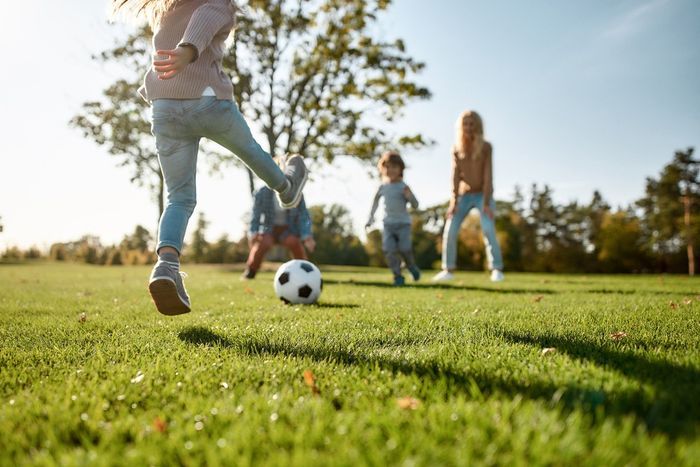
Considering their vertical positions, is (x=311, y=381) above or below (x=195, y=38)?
below

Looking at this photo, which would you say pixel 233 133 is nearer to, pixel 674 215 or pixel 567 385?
pixel 567 385

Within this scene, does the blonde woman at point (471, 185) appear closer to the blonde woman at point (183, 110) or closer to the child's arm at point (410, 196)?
the child's arm at point (410, 196)

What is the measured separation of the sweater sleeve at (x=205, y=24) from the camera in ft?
9.62

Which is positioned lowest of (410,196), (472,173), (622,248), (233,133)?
(233,133)

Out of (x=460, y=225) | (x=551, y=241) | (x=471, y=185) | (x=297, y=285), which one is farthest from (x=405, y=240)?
(x=551, y=241)

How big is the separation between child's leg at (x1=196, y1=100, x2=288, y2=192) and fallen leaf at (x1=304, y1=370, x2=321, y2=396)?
1.93m

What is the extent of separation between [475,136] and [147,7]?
6.34 meters

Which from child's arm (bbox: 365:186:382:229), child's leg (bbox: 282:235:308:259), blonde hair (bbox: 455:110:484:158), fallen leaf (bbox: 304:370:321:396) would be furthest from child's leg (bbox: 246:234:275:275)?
fallen leaf (bbox: 304:370:321:396)

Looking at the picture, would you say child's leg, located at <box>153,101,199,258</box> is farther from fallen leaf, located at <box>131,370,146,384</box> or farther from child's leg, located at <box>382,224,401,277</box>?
child's leg, located at <box>382,224,401,277</box>

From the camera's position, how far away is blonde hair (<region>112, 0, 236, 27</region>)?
334 centimetres

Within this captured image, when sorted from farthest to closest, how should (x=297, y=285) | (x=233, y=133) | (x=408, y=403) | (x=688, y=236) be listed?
1. (x=688, y=236)
2. (x=297, y=285)
3. (x=233, y=133)
4. (x=408, y=403)

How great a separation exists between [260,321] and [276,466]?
8.34ft

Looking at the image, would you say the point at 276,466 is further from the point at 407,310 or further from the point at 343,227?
the point at 343,227

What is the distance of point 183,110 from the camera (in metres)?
3.17
